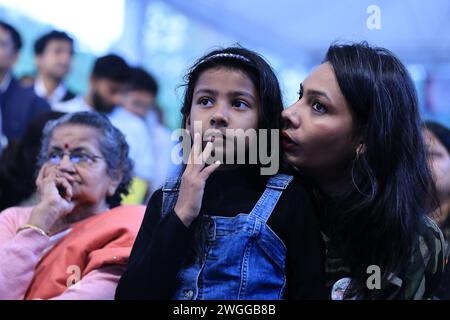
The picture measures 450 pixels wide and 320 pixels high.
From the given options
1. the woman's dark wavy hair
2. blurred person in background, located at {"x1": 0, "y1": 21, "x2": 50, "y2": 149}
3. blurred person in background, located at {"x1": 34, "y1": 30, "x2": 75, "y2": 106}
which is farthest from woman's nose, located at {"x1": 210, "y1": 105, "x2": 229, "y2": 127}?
blurred person in background, located at {"x1": 34, "y1": 30, "x2": 75, "y2": 106}

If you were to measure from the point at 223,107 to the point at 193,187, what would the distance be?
0.54 ft

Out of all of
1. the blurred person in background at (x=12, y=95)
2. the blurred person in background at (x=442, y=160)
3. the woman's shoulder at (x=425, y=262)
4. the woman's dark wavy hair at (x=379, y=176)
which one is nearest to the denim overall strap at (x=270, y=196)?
the woman's dark wavy hair at (x=379, y=176)

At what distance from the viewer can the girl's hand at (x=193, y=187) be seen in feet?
3.07

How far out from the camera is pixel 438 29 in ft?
10.6

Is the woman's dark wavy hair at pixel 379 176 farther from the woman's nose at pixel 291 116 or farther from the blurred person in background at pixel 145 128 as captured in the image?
the blurred person in background at pixel 145 128

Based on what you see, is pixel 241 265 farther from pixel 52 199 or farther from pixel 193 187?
pixel 52 199

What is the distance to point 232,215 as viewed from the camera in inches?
38.4

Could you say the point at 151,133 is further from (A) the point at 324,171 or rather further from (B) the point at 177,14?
(A) the point at 324,171

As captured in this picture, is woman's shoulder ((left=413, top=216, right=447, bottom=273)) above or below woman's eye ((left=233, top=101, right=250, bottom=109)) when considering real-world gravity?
below

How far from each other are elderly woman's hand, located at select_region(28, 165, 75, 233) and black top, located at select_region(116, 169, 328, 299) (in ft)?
0.88

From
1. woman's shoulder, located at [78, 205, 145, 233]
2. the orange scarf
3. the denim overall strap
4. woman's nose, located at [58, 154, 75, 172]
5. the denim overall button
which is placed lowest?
the denim overall button

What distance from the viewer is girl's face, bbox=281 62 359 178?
102cm

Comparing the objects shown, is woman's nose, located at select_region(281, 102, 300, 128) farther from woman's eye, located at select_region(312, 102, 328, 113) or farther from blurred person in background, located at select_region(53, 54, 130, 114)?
blurred person in background, located at select_region(53, 54, 130, 114)
